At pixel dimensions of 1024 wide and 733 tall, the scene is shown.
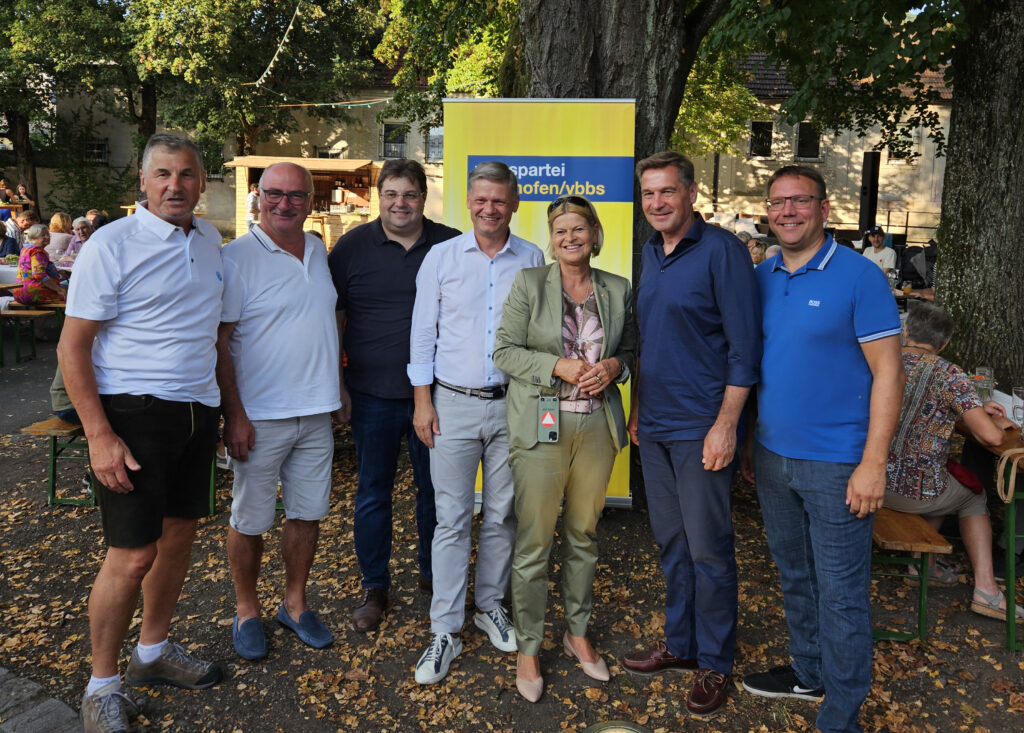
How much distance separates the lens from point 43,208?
29.5 m

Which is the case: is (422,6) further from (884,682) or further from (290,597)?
(884,682)

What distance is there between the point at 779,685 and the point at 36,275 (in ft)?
Result: 33.6

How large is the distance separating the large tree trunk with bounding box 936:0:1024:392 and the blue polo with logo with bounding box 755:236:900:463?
4.45 metres

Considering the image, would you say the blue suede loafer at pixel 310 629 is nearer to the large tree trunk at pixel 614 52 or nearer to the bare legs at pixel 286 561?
the bare legs at pixel 286 561

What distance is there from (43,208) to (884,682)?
32.8 m

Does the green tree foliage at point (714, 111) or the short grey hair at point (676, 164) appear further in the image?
the green tree foliage at point (714, 111)

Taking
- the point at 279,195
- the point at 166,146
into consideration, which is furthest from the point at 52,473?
the point at 166,146

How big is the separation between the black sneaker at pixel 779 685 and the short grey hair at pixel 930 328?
1.72m

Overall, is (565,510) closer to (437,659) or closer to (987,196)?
(437,659)

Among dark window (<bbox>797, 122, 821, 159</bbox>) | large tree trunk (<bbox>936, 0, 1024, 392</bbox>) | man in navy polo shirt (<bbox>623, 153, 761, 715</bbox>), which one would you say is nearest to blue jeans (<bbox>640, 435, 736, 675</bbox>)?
man in navy polo shirt (<bbox>623, 153, 761, 715</bbox>)

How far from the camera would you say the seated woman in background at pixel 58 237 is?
12016 mm

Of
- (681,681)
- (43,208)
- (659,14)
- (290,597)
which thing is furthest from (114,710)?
(43,208)

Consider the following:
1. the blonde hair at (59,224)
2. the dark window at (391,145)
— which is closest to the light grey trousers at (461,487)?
the blonde hair at (59,224)

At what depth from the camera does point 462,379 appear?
3.38 m
